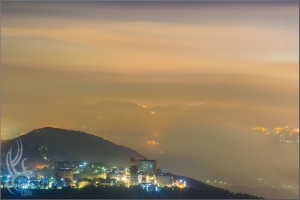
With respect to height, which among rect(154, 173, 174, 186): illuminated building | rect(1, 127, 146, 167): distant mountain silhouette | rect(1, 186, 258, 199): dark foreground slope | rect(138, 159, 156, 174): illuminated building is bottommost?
rect(1, 186, 258, 199): dark foreground slope

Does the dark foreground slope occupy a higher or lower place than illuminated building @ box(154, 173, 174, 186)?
lower

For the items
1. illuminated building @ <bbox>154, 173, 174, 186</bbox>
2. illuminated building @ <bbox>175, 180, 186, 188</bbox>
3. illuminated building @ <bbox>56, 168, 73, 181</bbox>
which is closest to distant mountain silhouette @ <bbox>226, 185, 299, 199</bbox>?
illuminated building @ <bbox>175, 180, 186, 188</bbox>

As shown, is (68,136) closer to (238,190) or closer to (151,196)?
(151,196)

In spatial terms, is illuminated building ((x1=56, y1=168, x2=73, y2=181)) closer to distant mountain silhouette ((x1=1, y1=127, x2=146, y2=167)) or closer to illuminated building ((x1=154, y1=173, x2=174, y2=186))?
distant mountain silhouette ((x1=1, y1=127, x2=146, y2=167))

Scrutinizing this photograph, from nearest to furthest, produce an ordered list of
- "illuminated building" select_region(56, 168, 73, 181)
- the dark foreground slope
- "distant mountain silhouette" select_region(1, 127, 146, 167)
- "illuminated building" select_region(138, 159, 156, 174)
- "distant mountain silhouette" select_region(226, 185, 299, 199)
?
the dark foreground slope
"distant mountain silhouette" select_region(226, 185, 299, 199)
"illuminated building" select_region(56, 168, 73, 181)
"distant mountain silhouette" select_region(1, 127, 146, 167)
"illuminated building" select_region(138, 159, 156, 174)

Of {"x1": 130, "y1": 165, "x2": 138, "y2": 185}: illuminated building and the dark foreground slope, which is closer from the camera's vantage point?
the dark foreground slope

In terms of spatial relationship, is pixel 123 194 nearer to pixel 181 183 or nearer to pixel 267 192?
pixel 181 183
